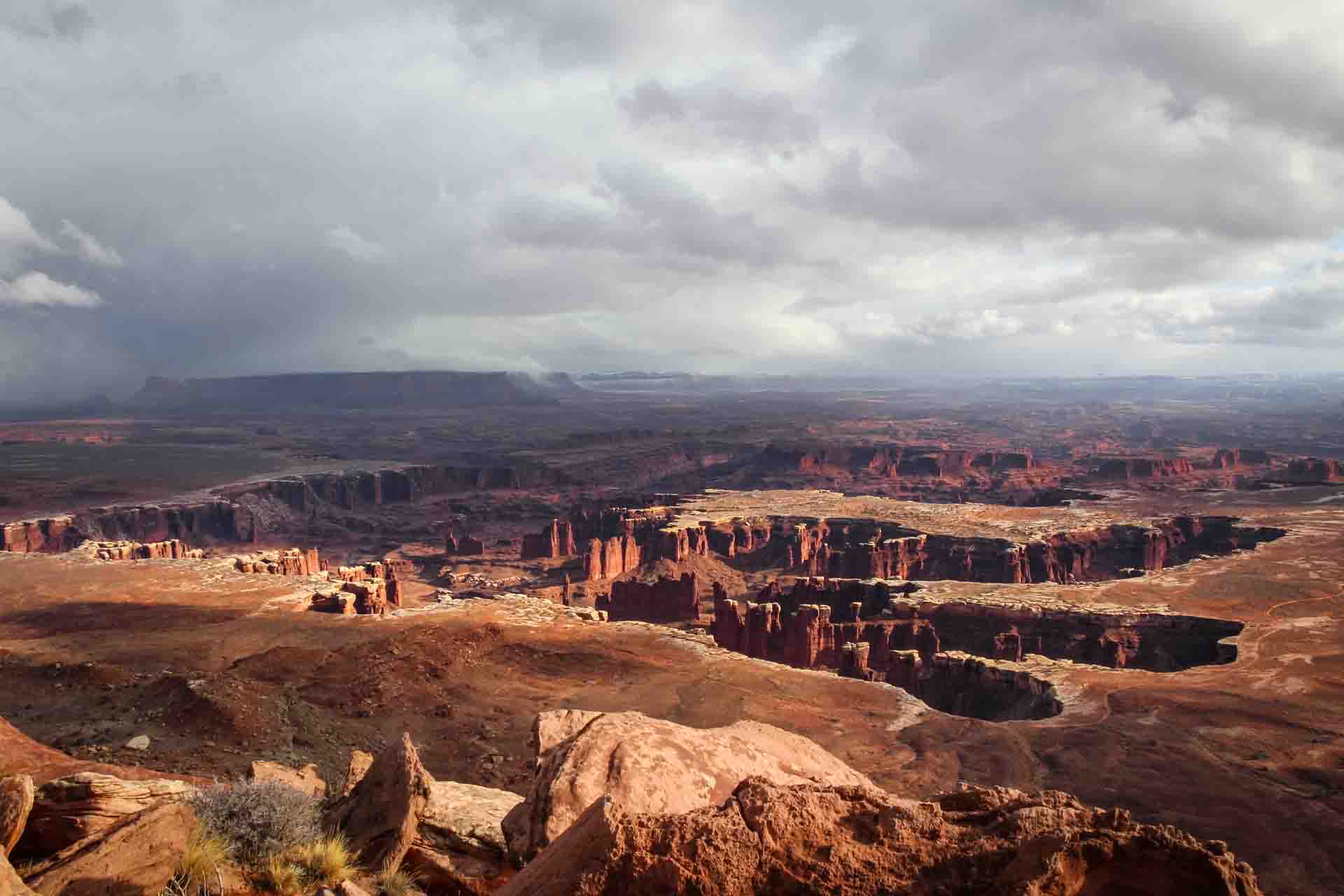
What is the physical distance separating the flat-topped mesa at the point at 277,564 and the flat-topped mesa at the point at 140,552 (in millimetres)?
4785

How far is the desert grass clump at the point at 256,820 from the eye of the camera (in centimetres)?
801

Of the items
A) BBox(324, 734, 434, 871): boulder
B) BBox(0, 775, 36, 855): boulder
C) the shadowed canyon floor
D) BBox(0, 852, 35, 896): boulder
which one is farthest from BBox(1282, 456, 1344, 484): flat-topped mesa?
BBox(0, 852, 35, 896): boulder

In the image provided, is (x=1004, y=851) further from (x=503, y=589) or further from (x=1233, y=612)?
(x=503, y=589)

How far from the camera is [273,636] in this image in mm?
31016

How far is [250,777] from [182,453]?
474ft

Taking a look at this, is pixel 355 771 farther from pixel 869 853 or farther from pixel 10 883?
pixel 869 853

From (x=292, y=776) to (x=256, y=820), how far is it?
4.24m

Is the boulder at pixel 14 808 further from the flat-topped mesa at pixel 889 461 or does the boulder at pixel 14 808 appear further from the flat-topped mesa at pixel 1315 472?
the flat-topped mesa at pixel 1315 472

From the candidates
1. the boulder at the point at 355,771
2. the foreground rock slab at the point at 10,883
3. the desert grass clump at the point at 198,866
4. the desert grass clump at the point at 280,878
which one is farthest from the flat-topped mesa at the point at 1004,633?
the foreground rock slab at the point at 10,883

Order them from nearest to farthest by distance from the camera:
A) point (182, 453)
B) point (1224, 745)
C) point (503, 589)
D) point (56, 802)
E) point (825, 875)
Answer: point (825, 875) < point (56, 802) < point (1224, 745) < point (503, 589) < point (182, 453)

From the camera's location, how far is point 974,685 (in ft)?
107

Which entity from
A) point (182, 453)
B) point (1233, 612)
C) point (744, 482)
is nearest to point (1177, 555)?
point (1233, 612)

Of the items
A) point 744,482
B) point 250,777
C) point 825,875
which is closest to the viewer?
point 825,875

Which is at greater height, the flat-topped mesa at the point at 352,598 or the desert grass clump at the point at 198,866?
the desert grass clump at the point at 198,866
